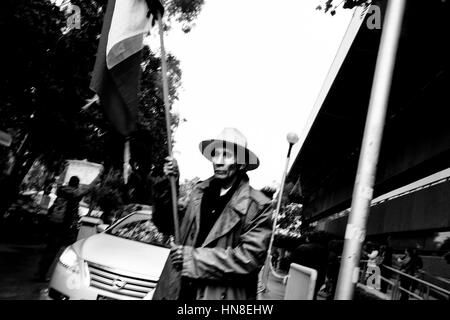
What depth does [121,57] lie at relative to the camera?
9.88 feet

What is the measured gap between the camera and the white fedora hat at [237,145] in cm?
290

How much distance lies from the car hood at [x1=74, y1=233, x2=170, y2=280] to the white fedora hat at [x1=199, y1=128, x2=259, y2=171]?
2.15m

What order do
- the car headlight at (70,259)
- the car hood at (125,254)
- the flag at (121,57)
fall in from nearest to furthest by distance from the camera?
the flag at (121,57) → the car hood at (125,254) → the car headlight at (70,259)

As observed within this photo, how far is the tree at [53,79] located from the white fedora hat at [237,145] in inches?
346

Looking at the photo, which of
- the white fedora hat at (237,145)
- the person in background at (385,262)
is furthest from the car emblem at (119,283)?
→ the person in background at (385,262)

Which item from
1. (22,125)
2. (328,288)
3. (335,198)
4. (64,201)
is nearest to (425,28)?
(328,288)

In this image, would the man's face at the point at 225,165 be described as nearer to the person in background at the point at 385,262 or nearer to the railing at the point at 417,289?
the railing at the point at 417,289

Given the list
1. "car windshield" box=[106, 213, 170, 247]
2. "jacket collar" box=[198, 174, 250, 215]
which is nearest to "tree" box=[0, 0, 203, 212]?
"car windshield" box=[106, 213, 170, 247]

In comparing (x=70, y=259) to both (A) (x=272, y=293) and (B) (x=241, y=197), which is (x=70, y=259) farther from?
(A) (x=272, y=293)

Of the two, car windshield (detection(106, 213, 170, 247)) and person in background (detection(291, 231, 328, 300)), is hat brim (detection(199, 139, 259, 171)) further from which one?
person in background (detection(291, 231, 328, 300))

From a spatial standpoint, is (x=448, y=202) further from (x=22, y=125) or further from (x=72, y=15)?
(x=22, y=125)

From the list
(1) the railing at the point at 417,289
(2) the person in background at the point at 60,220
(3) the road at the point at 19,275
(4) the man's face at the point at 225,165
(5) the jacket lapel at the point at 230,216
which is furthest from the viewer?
(1) the railing at the point at 417,289

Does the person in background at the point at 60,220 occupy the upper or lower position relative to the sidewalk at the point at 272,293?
upper

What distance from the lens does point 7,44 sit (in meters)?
10.2
